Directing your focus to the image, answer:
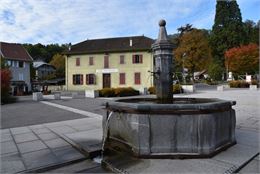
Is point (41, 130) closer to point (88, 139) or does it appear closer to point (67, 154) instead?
point (88, 139)

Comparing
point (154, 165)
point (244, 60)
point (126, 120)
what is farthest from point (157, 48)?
point (244, 60)

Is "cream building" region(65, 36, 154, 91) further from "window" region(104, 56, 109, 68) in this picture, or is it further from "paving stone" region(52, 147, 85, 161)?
"paving stone" region(52, 147, 85, 161)

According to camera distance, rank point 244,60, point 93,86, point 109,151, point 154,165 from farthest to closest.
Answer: point 244,60, point 93,86, point 109,151, point 154,165

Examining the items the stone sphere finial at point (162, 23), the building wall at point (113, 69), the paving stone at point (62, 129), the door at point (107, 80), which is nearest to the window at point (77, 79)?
the building wall at point (113, 69)

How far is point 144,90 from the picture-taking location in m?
30.1

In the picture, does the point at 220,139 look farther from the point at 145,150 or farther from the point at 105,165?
the point at 105,165

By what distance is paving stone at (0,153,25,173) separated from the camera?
505 centimetres

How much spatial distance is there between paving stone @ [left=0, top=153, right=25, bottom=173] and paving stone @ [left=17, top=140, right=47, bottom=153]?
0.40 m

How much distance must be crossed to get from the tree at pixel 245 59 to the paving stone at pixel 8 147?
47.5 meters

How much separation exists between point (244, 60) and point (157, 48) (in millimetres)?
45886

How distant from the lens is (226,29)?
6494 centimetres

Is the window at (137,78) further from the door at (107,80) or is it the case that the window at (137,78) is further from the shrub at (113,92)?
the shrub at (113,92)

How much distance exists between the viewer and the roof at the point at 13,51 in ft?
159

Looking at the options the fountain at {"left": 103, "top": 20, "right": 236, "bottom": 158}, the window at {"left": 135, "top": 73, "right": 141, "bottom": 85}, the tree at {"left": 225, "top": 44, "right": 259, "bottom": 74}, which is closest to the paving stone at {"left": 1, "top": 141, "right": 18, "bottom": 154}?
the fountain at {"left": 103, "top": 20, "right": 236, "bottom": 158}
